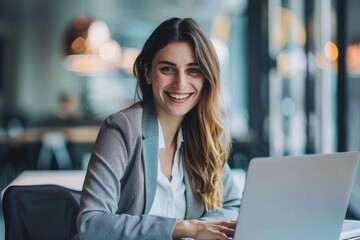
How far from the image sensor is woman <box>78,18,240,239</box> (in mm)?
1523

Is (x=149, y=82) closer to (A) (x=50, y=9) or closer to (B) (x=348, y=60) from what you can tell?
(B) (x=348, y=60)

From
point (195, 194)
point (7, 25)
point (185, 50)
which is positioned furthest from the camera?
point (7, 25)

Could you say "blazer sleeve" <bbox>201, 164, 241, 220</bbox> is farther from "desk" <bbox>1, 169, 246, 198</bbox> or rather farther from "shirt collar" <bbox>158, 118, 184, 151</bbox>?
"desk" <bbox>1, 169, 246, 198</bbox>

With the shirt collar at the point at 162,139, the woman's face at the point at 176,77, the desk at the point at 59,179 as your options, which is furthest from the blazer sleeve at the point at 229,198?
the desk at the point at 59,179

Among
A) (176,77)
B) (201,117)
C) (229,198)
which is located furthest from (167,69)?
(229,198)

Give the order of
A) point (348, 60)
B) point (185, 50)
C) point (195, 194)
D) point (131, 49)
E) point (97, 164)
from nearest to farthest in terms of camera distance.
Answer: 1. point (97, 164)
2. point (185, 50)
3. point (195, 194)
4. point (348, 60)
5. point (131, 49)

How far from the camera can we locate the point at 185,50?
173 cm

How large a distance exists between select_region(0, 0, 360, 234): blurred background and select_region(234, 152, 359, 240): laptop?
1.97 ft

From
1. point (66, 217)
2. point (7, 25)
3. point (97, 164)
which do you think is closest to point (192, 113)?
point (97, 164)

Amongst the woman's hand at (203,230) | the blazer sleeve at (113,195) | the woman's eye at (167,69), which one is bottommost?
the woman's hand at (203,230)

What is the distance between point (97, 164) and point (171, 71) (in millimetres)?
343

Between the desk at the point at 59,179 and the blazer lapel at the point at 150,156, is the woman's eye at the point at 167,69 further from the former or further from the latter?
the desk at the point at 59,179

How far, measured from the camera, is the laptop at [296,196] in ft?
4.43

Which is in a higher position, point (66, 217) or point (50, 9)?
point (50, 9)
